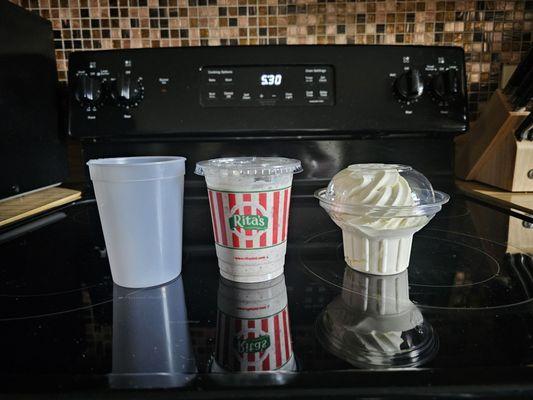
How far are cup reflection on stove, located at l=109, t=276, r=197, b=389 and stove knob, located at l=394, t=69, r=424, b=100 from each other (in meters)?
0.58

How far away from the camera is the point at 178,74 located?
2.67 ft

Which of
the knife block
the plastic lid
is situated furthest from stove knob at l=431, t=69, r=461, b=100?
the plastic lid

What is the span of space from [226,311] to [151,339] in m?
0.08

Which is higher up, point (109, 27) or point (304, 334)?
point (109, 27)

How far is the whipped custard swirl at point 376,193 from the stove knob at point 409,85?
1.09ft

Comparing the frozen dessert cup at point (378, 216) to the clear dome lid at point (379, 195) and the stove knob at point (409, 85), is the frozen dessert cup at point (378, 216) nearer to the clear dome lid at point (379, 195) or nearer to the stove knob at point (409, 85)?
the clear dome lid at point (379, 195)

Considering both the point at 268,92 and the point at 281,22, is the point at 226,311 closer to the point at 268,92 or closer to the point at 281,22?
the point at 268,92

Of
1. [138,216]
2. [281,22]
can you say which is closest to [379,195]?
[138,216]

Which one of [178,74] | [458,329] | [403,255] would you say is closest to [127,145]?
[178,74]

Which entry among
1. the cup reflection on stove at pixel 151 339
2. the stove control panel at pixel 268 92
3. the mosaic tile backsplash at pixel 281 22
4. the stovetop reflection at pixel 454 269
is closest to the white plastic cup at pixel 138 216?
the cup reflection on stove at pixel 151 339

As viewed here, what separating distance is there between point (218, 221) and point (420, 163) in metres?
0.58

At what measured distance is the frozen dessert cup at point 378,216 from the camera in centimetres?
46

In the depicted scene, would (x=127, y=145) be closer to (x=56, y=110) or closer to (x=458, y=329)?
(x=56, y=110)

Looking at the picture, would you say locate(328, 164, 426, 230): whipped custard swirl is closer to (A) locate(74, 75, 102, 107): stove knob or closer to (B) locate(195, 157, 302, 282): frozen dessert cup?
(B) locate(195, 157, 302, 282): frozen dessert cup
